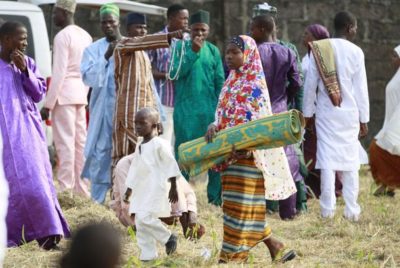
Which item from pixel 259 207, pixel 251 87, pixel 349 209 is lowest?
pixel 349 209

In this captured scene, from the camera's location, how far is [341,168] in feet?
32.1

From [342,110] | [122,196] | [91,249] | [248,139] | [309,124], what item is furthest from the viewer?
[309,124]

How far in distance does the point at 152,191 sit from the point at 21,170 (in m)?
0.98

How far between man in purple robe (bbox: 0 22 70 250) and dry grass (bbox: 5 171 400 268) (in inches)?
6.2

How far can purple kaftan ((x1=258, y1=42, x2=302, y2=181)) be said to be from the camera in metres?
9.57

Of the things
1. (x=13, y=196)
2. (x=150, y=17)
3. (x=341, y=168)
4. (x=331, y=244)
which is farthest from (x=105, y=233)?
(x=150, y=17)

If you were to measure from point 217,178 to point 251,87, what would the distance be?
2.97m

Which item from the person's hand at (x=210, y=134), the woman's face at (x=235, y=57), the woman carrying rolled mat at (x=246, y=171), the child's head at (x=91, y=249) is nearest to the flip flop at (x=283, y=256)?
the woman carrying rolled mat at (x=246, y=171)

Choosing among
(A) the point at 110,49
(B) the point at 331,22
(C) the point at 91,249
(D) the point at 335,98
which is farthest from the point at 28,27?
(C) the point at 91,249

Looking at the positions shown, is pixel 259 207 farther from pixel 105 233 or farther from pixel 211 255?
pixel 105 233

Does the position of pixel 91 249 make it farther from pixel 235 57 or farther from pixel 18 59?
pixel 18 59

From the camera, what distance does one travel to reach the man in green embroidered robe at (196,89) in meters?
10.2

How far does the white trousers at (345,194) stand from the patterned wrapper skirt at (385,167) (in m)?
1.68

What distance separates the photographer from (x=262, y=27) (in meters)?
9.58
